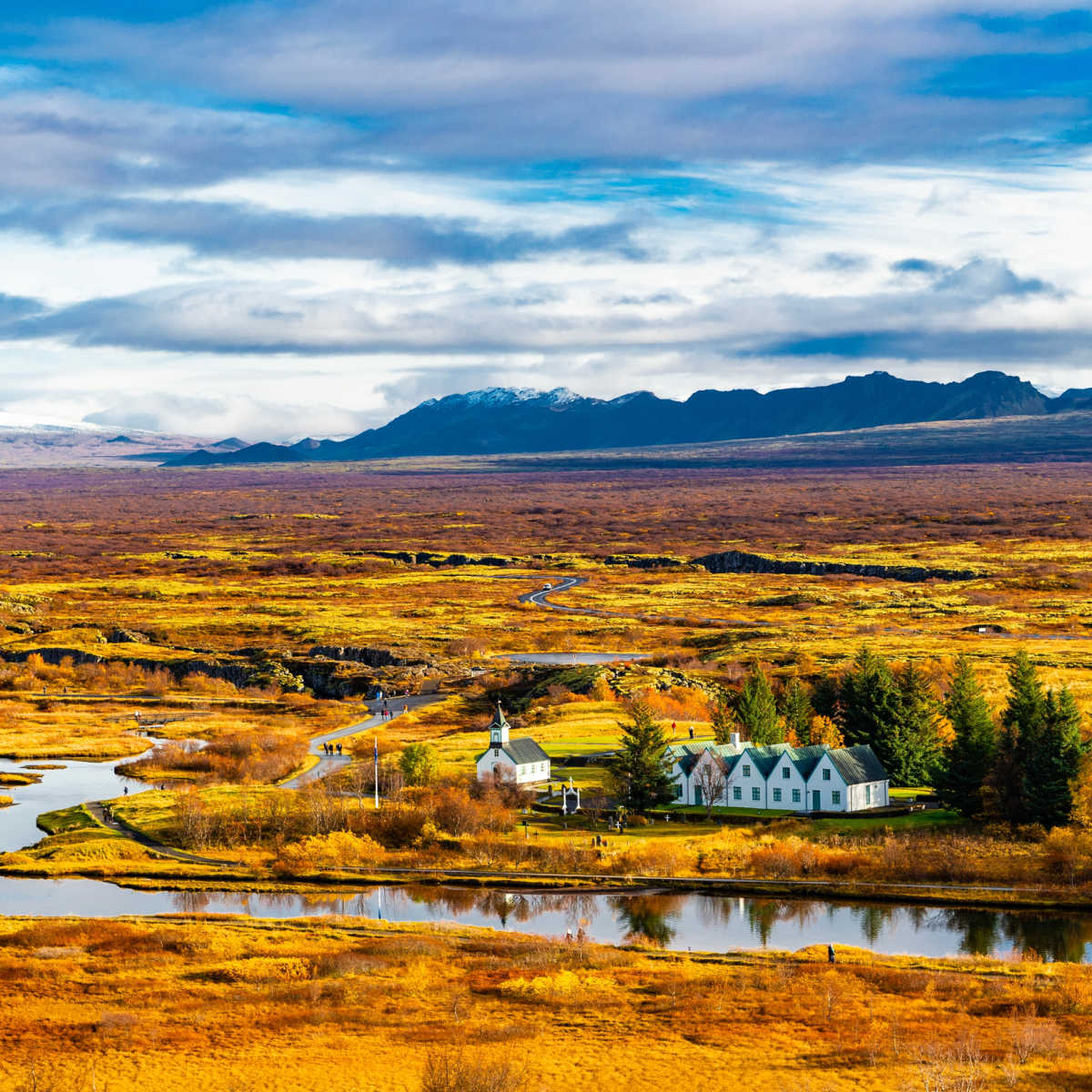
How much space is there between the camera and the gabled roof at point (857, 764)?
3140 inches

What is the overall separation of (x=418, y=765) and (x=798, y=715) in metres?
25.6

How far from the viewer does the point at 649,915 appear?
65.6 meters

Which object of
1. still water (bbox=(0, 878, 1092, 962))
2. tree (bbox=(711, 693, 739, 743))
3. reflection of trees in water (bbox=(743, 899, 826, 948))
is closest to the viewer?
still water (bbox=(0, 878, 1092, 962))

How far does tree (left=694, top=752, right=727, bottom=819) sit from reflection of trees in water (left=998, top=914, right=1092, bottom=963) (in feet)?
65.2

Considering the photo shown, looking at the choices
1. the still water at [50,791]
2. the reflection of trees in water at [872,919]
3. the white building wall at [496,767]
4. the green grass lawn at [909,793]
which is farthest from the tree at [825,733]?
the still water at [50,791]

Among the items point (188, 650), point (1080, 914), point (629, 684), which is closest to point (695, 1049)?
point (1080, 914)

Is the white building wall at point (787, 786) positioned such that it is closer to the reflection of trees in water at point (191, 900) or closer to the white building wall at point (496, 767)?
the white building wall at point (496, 767)

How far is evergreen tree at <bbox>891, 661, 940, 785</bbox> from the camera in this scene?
87312mm

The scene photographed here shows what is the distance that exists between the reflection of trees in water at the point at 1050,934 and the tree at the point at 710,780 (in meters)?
19.9

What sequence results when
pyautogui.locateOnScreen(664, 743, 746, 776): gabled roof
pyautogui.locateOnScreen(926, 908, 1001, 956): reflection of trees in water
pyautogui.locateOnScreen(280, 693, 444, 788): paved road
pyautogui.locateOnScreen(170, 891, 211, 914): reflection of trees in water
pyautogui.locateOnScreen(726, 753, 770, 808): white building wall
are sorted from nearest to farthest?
pyautogui.locateOnScreen(926, 908, 1001, 956): reflection of trees in water → pyautogui.locateOnScreen(170, 891, 211, 914): reflection of trees in water → pyautogui.locateOnScreen(726, 753, 770, 808): white building wall → pyautogui.locateOnScreen(664, 743, 746, 776): gabled roof → pyautogui.locateOnScreen(280, 693, 444, 788): paved road

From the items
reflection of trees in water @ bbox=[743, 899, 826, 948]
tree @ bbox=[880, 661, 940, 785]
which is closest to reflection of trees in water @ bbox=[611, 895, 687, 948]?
reflection of trees in water @ bbox=[743, 899, 826, 948]

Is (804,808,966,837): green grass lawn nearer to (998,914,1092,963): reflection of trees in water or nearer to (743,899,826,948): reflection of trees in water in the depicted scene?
(743,899,826,948): reflection of trees in water

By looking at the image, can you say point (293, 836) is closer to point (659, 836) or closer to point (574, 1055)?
point (659, 836)

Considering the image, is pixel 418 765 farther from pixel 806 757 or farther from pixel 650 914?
pixel 650 914
